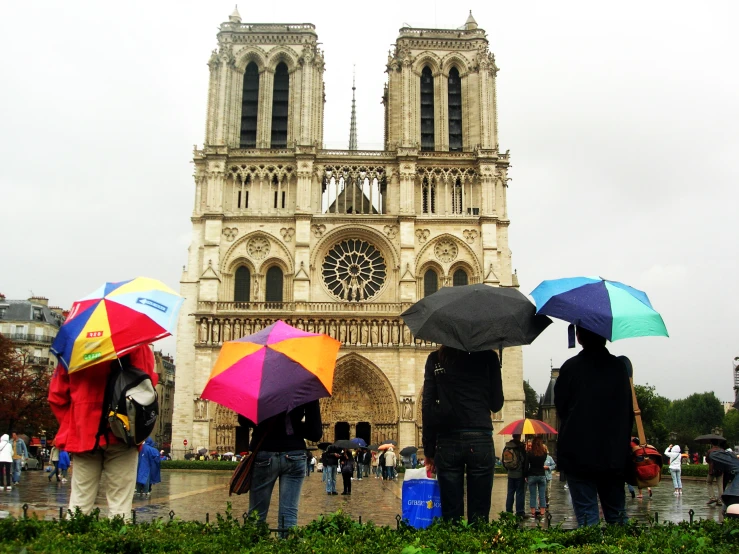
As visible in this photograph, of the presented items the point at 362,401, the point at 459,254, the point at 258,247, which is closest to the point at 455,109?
the point at 459,254

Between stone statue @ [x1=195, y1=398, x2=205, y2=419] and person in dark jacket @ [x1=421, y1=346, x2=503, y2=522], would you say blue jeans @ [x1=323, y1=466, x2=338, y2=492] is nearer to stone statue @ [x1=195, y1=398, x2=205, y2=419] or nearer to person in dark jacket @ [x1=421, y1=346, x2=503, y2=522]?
person in dark jacket @ [x1=421, y1=346, x2=503, y2=522]

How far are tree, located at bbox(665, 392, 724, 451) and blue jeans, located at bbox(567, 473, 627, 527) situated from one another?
63.3 m

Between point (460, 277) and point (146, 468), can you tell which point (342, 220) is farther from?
point (146, 468)

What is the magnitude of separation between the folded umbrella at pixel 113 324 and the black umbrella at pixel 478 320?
2.28 m

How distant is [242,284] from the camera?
39.8m

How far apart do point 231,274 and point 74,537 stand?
34541 mm

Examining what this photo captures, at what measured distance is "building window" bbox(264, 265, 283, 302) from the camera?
39625 millimetres

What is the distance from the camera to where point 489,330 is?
686 cm

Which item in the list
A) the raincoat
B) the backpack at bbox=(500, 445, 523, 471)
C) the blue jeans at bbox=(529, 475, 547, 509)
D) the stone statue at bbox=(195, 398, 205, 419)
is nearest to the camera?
the backpack at bbox=(500, 445, 523, 471)

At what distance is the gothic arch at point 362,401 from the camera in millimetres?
37438

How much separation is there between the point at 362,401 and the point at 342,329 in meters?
3.87

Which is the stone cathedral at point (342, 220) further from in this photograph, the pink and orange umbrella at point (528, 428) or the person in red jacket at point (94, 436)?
the person in red jacket at point (94, 436)

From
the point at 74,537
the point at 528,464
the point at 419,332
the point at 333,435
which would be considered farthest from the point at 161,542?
the point at 333,435

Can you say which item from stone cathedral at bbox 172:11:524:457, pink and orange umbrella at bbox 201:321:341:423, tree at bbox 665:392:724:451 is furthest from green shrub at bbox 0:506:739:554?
tree at bbox 665:392:724:451
